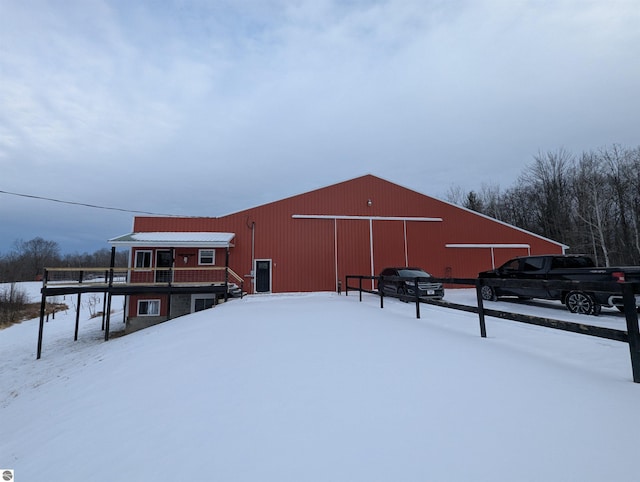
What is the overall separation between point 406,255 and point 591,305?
9.88 meters

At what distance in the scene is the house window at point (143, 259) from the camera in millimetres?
15398

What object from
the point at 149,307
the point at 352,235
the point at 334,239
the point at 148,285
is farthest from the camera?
the point at 352,235

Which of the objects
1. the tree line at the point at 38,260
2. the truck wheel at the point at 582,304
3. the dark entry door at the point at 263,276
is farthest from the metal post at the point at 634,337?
the tree line at the point at 38,260

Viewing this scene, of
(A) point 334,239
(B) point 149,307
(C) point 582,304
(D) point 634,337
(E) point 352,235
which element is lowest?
(B) point 149,307

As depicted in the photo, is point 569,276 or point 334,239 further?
point 334,239

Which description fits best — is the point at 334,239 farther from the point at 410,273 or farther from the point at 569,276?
the point at 569,276

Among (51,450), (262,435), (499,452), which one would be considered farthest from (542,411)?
(51,450)

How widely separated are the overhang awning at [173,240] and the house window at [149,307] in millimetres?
2792

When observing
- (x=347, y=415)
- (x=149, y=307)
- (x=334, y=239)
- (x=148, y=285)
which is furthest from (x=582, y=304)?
(x=149, y=307)

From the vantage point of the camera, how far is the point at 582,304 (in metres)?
8.06

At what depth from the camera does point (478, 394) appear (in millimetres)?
2705

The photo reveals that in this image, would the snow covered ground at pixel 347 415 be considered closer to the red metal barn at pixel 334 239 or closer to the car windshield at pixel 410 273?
the car windshield at pixel 410 273

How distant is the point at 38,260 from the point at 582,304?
85.7 metres

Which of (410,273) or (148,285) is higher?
(410,273)
